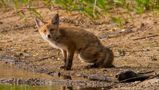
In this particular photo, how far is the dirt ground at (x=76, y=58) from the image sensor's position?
995 cm

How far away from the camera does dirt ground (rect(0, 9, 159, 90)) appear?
392 inches

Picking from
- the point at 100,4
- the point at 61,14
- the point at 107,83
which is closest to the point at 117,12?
the point at 61,14

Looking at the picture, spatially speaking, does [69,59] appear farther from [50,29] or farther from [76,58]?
[76,58]

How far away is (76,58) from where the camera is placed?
11.9 metres

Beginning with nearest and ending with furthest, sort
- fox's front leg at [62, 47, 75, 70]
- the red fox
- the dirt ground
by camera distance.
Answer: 1. the dirt ground
2. fox's front leg at [62, 47, 75, 70]
3. the red fox

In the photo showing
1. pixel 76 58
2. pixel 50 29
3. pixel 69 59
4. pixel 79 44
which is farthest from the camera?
pixel 76 58

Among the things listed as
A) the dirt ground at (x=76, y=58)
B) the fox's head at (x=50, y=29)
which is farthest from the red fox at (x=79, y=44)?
the dirt ground at (x=76, y=58)

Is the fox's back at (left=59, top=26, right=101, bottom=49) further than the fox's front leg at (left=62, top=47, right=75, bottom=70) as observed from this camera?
Yes

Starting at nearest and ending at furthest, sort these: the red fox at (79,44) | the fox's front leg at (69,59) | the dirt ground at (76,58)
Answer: the dirt ground at (76,58)
the fox's front leg at (69,59)
the red fox at (79,44)

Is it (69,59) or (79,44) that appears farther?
(79,44)

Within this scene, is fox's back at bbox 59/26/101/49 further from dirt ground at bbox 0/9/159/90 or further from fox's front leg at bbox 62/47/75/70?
dirt ground at bbox 0/9/159/90

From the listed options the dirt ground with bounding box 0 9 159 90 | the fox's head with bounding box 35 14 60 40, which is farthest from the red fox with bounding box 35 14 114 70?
the dirt ground with bounding box 0 9 159 90

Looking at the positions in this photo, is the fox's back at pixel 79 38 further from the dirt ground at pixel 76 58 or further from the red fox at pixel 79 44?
the dirt ground at pixel 76 58

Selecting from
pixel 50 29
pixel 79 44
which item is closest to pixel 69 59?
pixel 79 44
